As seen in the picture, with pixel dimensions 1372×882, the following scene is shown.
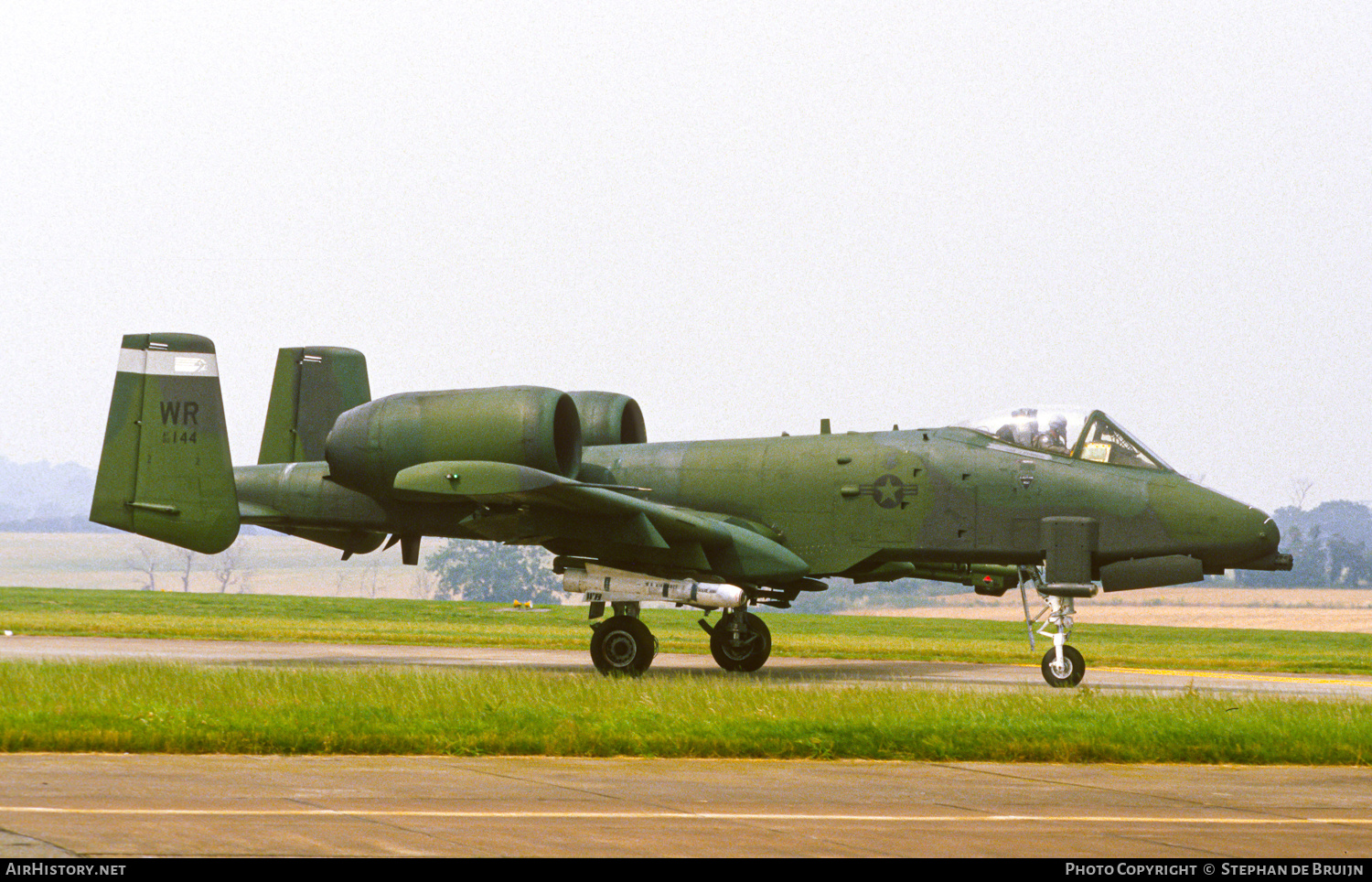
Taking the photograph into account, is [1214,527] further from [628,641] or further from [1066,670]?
[628,641]

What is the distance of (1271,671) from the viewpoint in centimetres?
2723

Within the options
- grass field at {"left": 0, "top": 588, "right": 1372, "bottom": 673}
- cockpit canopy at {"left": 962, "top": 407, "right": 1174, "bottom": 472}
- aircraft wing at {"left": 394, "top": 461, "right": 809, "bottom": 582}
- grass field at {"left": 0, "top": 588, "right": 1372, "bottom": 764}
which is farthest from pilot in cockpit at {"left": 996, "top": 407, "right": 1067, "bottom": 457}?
grass field at {"left": 0, "top": 588, "right": 1372, "bottom": 673}

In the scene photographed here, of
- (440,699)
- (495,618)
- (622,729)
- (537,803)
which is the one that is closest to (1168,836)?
(537,803)

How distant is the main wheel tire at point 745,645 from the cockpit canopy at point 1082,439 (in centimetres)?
442

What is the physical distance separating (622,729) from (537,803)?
3518 mm

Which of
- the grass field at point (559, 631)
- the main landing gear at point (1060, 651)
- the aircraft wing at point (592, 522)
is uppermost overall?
the aircraft wing at point (592, 522)

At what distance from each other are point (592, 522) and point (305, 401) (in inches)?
295

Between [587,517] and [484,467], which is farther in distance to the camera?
[587,517]

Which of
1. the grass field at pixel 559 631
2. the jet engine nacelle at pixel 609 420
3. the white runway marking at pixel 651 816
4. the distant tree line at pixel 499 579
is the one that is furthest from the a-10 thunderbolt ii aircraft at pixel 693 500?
the distant tree line at pixel 499 579

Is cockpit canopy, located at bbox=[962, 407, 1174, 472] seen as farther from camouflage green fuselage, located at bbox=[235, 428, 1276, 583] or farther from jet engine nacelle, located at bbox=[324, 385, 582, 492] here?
jet engine nacelle, located at bbox=[324, 385, 582, 492]

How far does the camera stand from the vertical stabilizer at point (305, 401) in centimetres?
2494

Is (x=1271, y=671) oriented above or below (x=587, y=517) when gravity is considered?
below

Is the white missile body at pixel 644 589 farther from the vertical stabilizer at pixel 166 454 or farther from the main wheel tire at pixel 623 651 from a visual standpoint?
the vertical stabilizer at pixel 166 454
